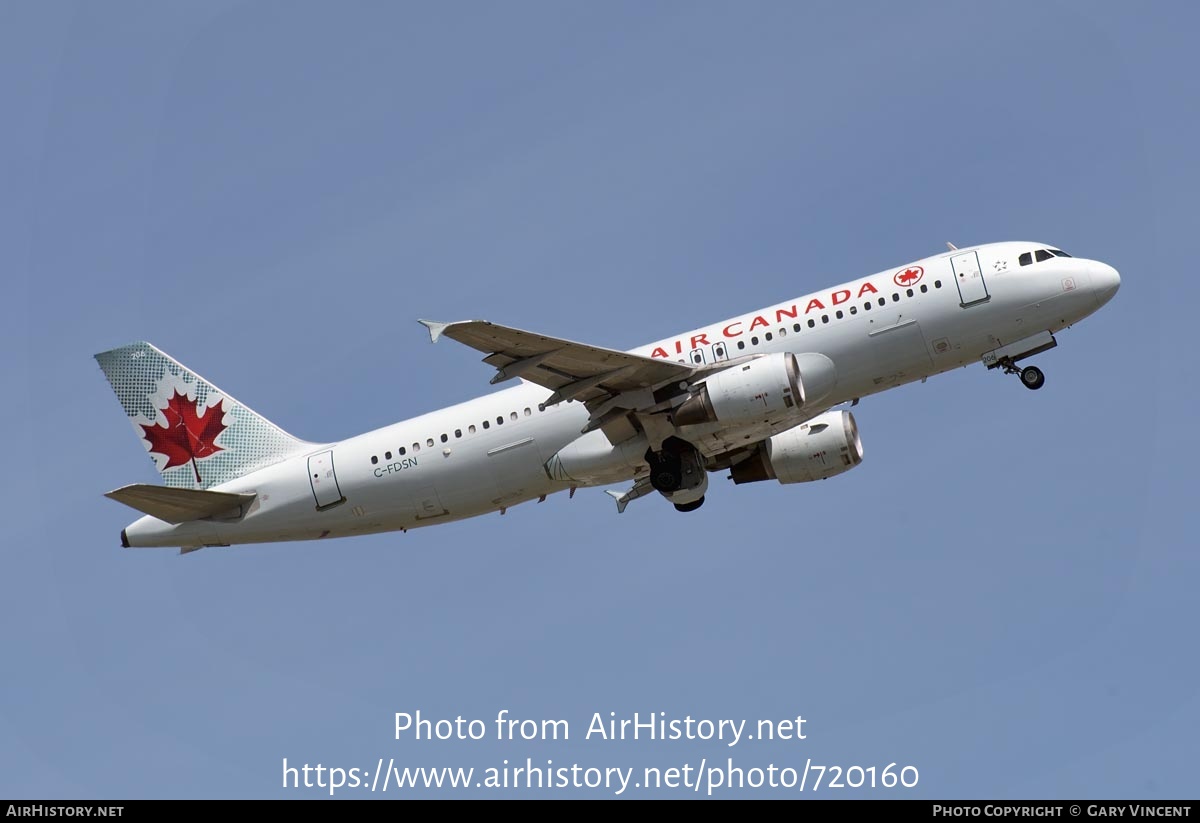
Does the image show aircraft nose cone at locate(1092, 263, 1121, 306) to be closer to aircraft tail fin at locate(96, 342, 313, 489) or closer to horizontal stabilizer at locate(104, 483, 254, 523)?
aircraft tail fin at locate(96, 342, 313, 489)

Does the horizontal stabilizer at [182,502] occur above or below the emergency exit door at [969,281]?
below

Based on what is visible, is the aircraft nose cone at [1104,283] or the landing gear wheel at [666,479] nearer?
the aircraft nose cone at [1104,283]

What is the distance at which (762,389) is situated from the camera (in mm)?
39594

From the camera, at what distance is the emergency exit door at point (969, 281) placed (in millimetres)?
40688

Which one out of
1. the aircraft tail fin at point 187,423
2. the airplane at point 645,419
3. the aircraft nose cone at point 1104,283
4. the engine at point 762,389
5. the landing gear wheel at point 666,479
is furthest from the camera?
the aircraft tail fin at point 187,423

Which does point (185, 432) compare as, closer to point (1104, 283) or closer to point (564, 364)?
point (564, 364)

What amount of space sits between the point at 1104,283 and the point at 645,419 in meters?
13.2

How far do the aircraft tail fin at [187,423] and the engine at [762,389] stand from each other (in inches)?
515

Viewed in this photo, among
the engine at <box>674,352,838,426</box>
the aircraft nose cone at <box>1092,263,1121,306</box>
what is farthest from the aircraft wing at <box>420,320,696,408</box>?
the aircraft nose cone at <box>1092,263,1121,306</box>

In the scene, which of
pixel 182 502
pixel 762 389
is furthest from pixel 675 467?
pixel 182 502

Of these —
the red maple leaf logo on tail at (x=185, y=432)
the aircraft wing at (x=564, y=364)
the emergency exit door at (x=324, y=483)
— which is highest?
the red maple leaf logo on tail at (x=185, y=432)

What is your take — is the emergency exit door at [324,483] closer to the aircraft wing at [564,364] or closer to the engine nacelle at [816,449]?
the aircraft wing at [564,364]

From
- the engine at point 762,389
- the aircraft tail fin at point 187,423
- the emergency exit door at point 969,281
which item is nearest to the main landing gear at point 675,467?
the engine at point 762,389

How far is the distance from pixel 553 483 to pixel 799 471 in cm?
811
